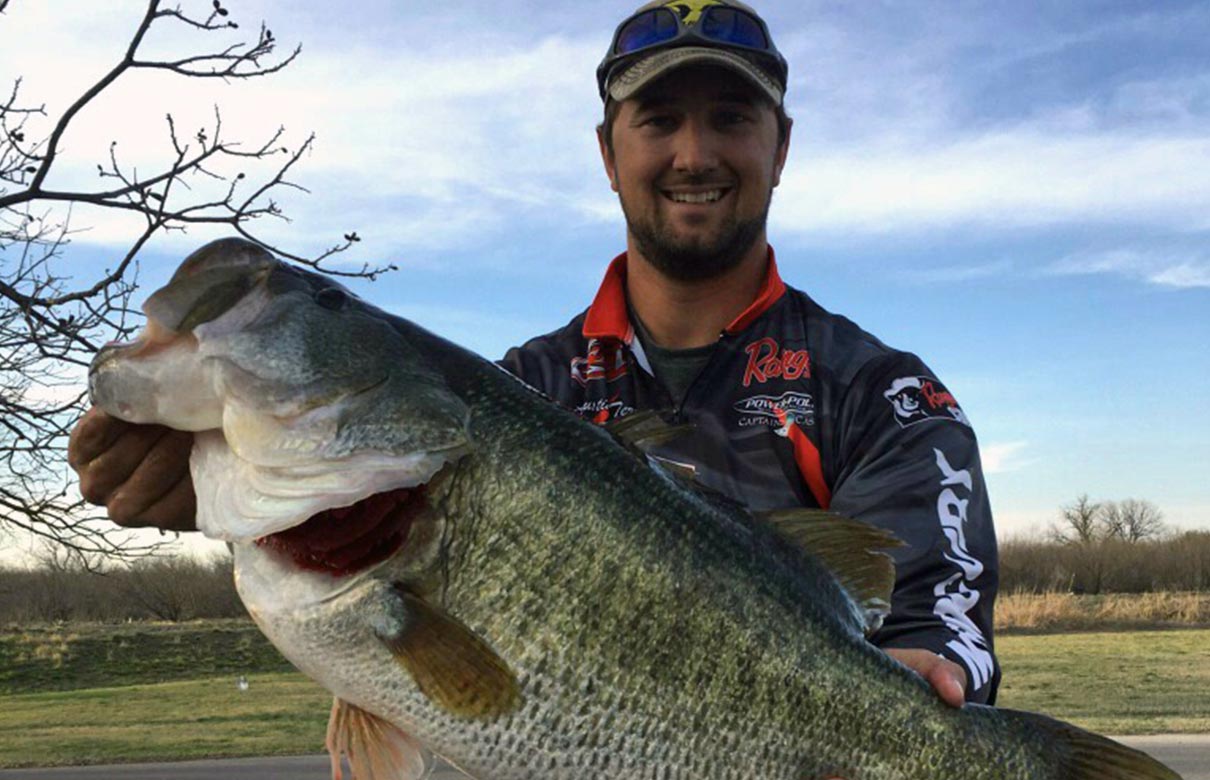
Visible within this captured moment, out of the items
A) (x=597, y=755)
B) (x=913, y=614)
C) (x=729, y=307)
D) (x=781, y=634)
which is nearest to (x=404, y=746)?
(x=597, y=755)

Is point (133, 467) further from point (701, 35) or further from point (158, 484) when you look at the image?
point (701, 35)

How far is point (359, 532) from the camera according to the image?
2.32 meters

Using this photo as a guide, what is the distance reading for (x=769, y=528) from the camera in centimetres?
272

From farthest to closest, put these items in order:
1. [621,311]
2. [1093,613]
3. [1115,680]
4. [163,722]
A: [1093,613], [1115,680], [163,722], [621,311]

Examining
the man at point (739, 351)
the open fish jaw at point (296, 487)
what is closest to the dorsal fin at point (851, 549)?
the man at point (739, 351)

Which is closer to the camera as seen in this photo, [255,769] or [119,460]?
[119,460]

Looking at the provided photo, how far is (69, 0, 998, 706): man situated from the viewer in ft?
11.2

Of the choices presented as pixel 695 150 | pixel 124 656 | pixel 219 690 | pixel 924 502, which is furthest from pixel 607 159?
pixel 124 656

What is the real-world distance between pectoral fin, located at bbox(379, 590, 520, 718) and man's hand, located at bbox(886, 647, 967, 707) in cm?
98

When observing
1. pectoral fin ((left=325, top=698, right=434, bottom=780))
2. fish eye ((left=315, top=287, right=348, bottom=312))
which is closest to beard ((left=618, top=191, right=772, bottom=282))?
fish eye ((left=315, top=287, right=348, bottom=312))

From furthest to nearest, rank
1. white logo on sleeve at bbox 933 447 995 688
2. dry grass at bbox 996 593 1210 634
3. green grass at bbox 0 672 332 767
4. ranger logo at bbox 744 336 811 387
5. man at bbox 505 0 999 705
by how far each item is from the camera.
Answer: dry grass at bbox 996 593 1210 634 < green grass at bbox 0 672 332 767 < ranger logo at bbox 744 336 811 387 < man at bbox 505 0 999 705 < white logo on sleeve at bbox 933 447 995 688

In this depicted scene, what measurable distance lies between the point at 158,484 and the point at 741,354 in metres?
1.97

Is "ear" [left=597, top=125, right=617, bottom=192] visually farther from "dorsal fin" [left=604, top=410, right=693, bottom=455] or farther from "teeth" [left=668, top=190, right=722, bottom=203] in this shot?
"dorsal fin" [left=604, top=410, right=693, bottom=455]

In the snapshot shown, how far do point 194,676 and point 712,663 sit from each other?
90.2 feet
